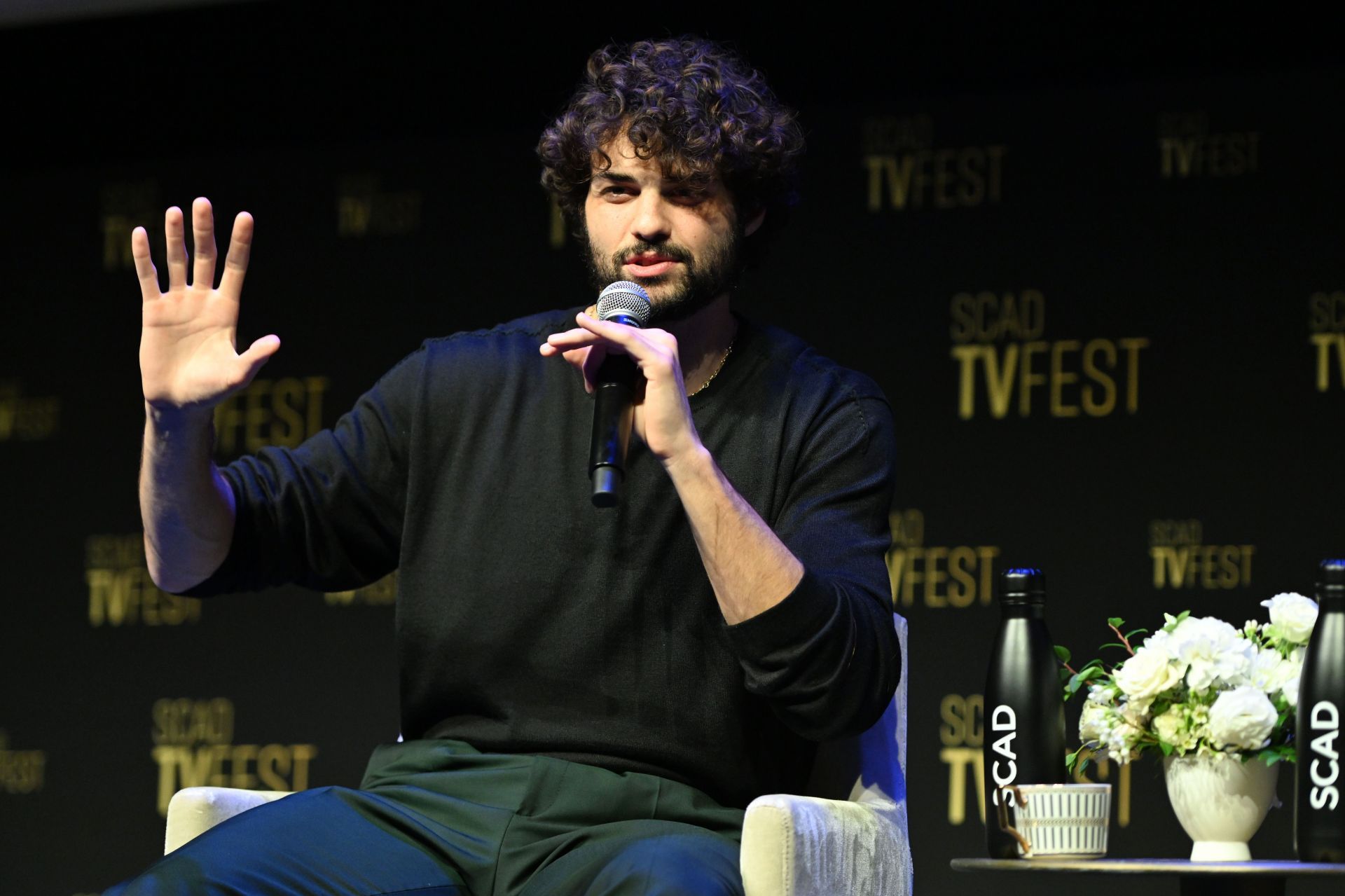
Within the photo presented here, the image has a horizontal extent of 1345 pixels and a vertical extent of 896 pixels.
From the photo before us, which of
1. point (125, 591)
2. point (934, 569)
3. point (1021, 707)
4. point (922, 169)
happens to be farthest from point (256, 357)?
point (125, 591)

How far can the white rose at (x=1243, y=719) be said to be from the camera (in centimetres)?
186

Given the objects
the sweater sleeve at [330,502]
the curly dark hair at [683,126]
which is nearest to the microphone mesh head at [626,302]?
the curly dark hair at [683,126]

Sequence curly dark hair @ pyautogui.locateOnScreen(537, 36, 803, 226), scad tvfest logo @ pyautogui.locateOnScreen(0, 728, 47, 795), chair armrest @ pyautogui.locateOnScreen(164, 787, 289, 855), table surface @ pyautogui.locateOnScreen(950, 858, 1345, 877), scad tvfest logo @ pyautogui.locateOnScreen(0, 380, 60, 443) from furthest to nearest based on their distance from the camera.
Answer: scad tvfest logo @ pyautogui.locateOnScreen(0, 380, 60, 443) < scad tvfest logo @ pyautogui.locateOnScreen(0, 728, 47, 795) < curly dark hair @ pyautogui.locateOnScreen(537, 36, 803, 226) < chair armrest @ pyautogui.locateOnScreen(164, 787, 289, 855) < table surface @ pyautogui.locateOnScreen(950, 858, 1345, 877)

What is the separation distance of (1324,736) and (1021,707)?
1.06ft

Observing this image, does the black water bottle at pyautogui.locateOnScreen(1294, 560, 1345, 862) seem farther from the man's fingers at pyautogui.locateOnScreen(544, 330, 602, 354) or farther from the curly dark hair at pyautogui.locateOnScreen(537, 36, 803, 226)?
the curly dark hair at pyautogui.locateOnScreen(537, 36, 803, 226)

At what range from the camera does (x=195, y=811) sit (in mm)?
2072

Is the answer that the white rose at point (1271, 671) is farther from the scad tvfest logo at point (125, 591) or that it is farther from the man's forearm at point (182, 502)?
the scad tvfest logo at point (125, 591)

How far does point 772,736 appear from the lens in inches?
80.2

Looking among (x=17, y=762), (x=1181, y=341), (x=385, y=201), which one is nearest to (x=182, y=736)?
(x=17, y=762)

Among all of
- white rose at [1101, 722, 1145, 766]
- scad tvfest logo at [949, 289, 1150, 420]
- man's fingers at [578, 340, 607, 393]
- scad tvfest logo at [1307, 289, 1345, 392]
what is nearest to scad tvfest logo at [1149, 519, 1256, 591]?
scad tvfest logo at [949, 289, 1150, 420]

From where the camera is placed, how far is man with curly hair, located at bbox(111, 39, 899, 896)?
1.84 meters

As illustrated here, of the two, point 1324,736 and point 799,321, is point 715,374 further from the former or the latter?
point 799,321

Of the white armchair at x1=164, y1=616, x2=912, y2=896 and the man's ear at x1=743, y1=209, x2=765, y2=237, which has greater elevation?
the man's ear at x1=743, y1=209, x2=765, y2=237

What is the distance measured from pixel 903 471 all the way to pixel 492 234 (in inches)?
45.9
